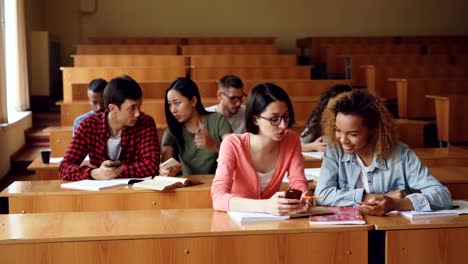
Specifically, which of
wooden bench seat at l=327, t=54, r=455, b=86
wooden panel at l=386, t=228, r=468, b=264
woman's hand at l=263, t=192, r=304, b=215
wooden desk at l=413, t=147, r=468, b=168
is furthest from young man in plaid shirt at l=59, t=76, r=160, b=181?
wooden bench seat at l=327, t=54, r=455, b=86

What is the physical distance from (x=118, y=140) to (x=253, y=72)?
4.41 metres

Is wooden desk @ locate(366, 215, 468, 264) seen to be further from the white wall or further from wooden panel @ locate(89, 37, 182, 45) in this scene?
the white wall

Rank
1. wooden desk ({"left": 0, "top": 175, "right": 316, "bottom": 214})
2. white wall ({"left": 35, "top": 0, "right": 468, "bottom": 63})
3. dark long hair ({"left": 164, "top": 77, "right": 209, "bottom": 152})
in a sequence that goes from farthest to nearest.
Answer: white wall ({"left": 35, "top": 0, "right": 468, "bottom": 63}) < dark long hair ({"left": 164, "top": 77, "right": 209, "bottom": 152}) < wooden desk ({"left": 0, "top": 175, "right": 316, "bottom": 214})

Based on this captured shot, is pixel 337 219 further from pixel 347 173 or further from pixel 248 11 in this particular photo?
pixel 248 11

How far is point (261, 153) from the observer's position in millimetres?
2912

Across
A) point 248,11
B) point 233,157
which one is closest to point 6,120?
point 233,157

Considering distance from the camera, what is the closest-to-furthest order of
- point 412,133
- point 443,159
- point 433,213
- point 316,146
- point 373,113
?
point 433,213, point 373,113, point 443,159, point 316,146, point 412,133

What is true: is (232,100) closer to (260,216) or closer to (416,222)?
(260,216)

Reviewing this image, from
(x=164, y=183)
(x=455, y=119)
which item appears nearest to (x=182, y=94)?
(x=164, y=183)

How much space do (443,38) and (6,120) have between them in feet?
26.6

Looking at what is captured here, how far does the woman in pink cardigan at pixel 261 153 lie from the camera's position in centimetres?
280

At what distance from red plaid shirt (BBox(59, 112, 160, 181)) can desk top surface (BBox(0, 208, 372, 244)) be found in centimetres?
93

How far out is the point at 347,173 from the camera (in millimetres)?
2844

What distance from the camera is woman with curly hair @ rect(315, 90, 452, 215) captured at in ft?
8.88
